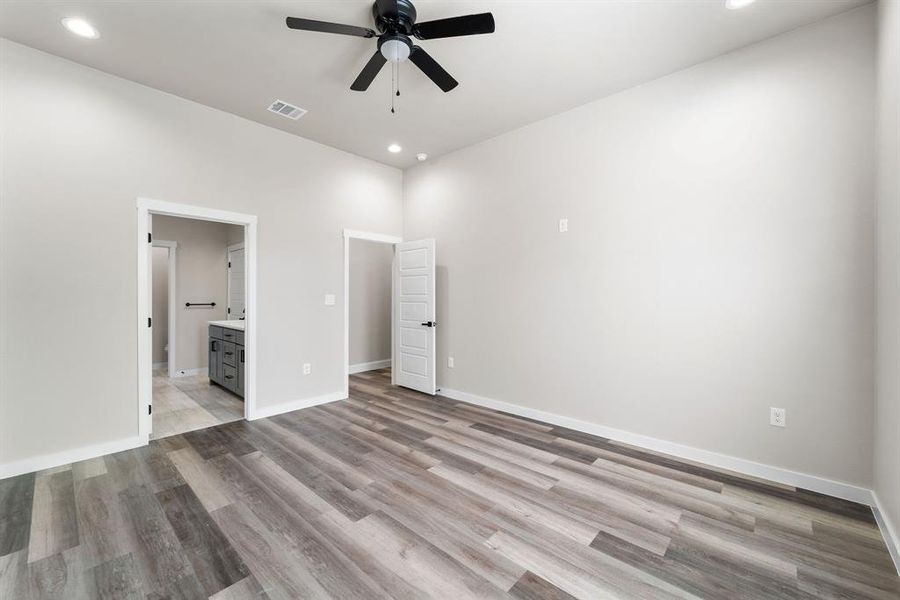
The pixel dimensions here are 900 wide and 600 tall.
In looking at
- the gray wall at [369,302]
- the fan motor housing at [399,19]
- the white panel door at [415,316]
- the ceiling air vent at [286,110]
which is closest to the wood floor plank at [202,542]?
the white panel door at [415,316]

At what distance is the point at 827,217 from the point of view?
2406mm

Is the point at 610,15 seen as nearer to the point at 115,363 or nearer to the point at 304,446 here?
the point at 304,446

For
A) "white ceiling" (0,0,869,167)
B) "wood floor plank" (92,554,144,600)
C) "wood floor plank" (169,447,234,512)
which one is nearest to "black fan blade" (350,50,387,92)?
"white ceiling" (0,0,869,167)

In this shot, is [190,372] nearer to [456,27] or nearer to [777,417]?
[456,27]

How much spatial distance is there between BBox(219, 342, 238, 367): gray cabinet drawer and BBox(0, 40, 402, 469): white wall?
33.0 inches

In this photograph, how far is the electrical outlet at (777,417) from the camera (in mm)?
2547

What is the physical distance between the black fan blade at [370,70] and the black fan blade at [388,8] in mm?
218

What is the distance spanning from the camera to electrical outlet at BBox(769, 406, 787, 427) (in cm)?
255

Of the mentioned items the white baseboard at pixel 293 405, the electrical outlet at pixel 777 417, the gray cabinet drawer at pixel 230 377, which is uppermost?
the electrical outlet at pixel 777 417

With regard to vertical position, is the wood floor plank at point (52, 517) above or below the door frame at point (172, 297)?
below

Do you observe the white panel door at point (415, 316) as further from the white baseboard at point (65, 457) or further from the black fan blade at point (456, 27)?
the white baseboard at point (65, 457)

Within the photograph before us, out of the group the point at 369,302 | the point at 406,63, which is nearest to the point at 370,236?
the point at 369,302

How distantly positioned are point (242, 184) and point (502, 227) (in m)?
2.76

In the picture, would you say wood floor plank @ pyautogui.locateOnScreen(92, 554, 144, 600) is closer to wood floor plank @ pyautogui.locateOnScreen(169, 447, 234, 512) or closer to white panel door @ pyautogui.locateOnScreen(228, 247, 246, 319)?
wood floor plank @ pyautogui.locateOnScreen(169, 447, 234, 512)
